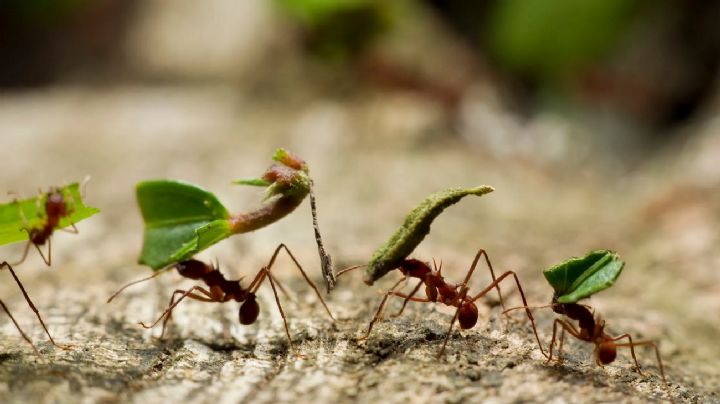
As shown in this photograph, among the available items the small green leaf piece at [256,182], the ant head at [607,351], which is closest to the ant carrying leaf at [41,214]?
the small green leaf piece at [256,182]

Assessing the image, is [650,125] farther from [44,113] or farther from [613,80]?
[44,113]

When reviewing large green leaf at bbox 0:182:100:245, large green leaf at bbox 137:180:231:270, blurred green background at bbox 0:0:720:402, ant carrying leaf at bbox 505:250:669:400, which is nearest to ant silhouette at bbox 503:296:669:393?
ant carrying leaf at bbox 505:250:669:400

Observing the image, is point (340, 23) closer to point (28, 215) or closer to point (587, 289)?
point (28, 215)

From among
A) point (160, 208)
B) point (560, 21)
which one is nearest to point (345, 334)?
point (160, 208)

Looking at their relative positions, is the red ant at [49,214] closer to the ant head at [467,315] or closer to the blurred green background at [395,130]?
the blurred green background at [395,130]

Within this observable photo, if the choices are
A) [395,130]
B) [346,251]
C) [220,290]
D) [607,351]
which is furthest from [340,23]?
[607,351]
